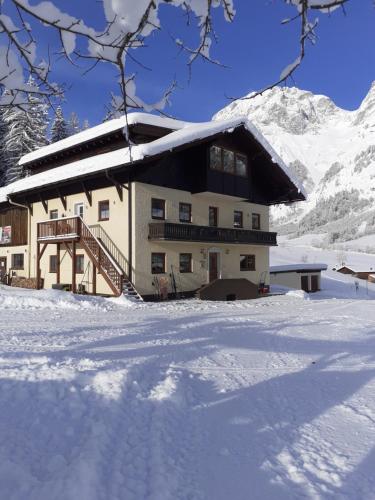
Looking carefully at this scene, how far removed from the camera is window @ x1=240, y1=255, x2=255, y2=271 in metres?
26.1

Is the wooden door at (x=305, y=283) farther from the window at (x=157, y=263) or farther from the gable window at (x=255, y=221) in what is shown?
the window at (x=157, y=263)

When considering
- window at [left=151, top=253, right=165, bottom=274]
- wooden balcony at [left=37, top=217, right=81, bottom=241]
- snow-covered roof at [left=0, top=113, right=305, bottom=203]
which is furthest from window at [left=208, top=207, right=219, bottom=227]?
wooden balcony at [left=37, top=217, right=81, bottom=241]

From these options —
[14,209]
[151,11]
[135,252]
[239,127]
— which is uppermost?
[239,127]

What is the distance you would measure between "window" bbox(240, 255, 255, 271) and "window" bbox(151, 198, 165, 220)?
7.28 metres

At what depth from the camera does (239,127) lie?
22.7m

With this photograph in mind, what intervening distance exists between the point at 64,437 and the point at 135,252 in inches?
607

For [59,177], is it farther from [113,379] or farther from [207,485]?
[207,485]

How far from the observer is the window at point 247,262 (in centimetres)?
2611

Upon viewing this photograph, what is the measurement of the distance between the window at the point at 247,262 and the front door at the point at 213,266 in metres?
2.28

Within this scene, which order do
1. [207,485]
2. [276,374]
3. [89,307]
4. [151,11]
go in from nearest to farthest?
[151,11]
[207,485]
[276,374]
[89,307]

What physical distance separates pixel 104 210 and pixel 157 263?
4018 mm

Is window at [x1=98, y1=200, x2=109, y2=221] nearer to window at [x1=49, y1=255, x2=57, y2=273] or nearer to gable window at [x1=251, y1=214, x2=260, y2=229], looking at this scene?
window at [x1=49, y1=255, x2=57, y2=273]

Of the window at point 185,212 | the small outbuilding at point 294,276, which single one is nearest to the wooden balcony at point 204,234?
the window at point 185,212

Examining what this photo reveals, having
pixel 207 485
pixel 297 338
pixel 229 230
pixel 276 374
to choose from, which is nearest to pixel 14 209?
pixel 229 230
